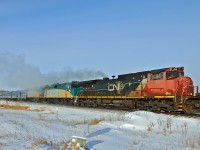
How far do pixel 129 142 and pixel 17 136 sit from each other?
3.26 meters

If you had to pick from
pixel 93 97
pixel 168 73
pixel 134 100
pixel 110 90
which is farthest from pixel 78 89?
pixel 168 73

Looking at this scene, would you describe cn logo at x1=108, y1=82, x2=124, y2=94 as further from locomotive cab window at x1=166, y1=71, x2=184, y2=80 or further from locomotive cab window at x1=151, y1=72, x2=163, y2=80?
locomotive cab window at x1=166, y1=71, x2=184, y2=80

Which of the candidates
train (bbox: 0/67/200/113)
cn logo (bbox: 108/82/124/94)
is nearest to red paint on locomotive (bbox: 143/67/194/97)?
train (bbox: 0/67/200/113)

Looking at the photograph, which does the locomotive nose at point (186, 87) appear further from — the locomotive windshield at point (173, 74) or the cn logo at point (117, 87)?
the cn logo at point (117, 87)

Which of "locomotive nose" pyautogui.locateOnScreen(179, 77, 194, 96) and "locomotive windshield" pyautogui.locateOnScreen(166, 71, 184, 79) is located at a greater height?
"locomotive windshield" pyautogui.locateOnScreen(166, 71, 184, 79)

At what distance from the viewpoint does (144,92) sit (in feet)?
75.9

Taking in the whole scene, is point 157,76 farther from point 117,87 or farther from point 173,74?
point 117,87

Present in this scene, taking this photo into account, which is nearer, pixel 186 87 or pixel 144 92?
pixel 186 87

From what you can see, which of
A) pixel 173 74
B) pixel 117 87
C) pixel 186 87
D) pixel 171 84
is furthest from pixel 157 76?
pixel 117 87

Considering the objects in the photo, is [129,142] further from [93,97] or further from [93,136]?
[93,97]

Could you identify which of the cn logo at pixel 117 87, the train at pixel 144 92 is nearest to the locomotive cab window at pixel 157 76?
the train at pixel 144 92

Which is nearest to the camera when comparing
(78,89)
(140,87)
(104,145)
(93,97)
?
(104,145)

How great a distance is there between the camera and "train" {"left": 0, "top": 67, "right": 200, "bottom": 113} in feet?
64.6

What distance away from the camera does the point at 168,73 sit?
69.7 feet
